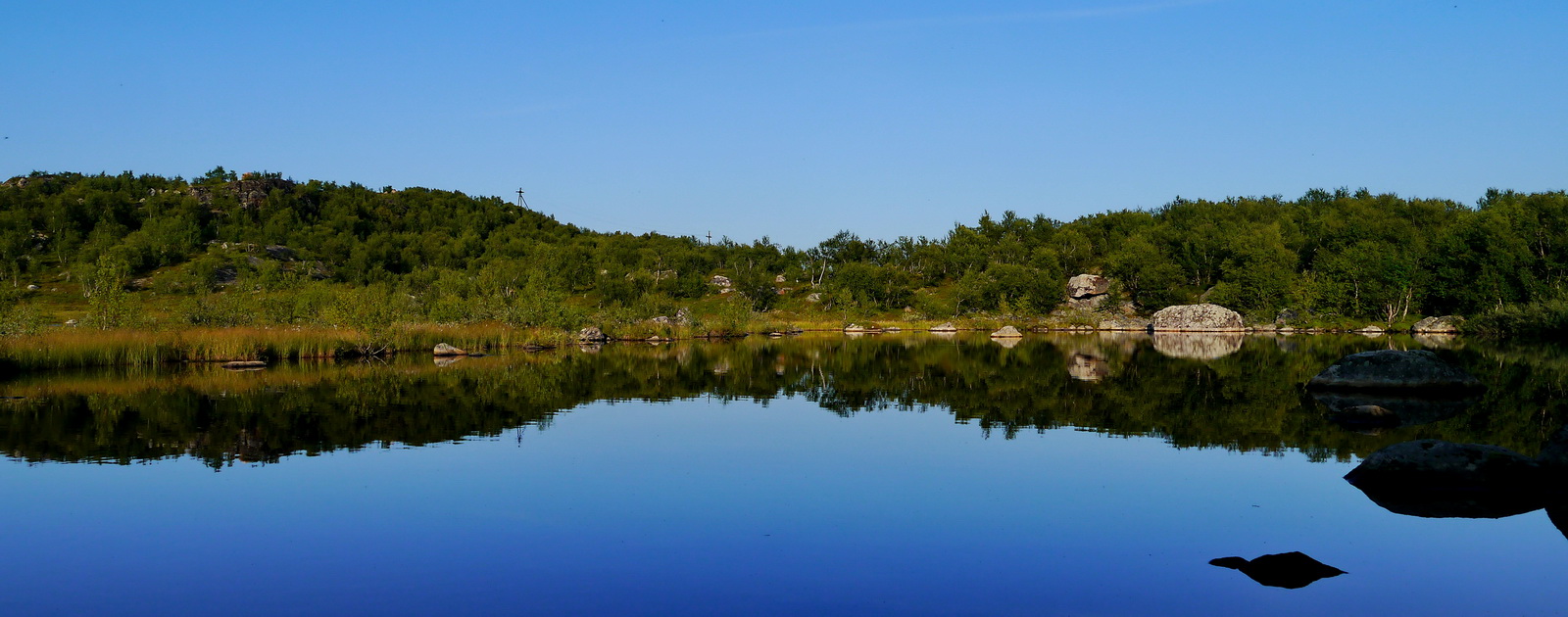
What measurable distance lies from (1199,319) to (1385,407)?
79.8 meters

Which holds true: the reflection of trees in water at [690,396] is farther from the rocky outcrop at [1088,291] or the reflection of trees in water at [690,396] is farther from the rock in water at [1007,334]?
the rocky outcrop at [1088,291]

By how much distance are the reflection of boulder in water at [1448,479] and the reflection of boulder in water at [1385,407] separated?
6.08 metres

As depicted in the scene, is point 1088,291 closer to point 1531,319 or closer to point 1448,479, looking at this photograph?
point 1531,319

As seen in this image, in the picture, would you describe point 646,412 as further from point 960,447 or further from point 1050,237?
point 1050,237

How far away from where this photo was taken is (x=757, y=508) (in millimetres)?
11305

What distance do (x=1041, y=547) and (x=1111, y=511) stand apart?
215 cm

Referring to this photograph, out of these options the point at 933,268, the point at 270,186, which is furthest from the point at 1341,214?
the point at 270,186

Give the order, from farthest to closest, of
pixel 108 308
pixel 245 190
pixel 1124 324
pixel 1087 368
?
pixel 245 190 < pixel 1124 324 < pixel 108 308 < pixel 1087 368

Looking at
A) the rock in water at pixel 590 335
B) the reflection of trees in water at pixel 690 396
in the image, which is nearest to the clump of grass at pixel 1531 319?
the reflection of trees in water at pixel 690 396

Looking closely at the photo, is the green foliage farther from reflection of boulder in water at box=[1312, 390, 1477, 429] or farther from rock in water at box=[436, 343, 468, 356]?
reflection of boulder in water at box=[1312, 390, 1477, 429]

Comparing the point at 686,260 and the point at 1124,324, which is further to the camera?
the point at 686,260

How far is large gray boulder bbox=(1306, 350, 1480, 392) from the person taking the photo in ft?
80.9

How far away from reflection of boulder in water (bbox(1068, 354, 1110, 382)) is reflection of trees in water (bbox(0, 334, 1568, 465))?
0.13 m

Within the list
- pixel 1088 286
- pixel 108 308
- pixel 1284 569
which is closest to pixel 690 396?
pixel 1284 569
